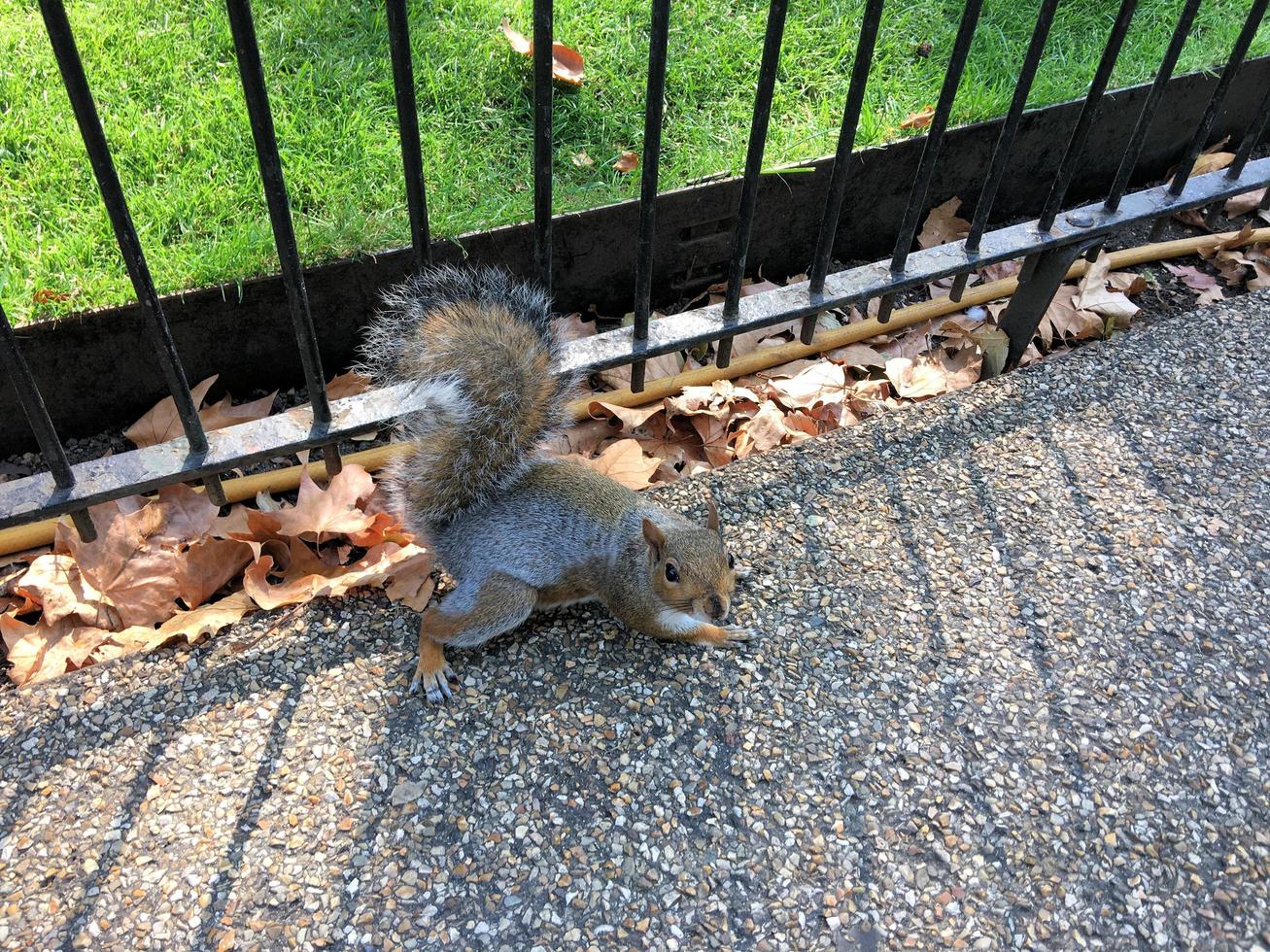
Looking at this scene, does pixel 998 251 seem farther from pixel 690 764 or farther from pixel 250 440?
pixel 250 440

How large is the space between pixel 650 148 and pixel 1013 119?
105 cm

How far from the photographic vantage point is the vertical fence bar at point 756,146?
6.82ft

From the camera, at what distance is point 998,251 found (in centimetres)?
280

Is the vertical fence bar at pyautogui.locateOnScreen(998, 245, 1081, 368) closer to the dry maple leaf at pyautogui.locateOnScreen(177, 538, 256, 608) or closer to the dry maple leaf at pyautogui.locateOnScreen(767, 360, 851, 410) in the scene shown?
the dry maple leaf at pyautogui.locateOnScreen(767, 360, 851, 410)

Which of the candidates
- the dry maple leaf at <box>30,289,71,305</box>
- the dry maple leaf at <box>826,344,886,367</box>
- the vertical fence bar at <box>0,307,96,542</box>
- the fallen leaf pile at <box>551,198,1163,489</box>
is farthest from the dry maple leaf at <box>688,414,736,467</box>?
the dry maple leaf at <box>30,289,71,305</box>

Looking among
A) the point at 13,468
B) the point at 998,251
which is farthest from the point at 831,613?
the point at 13,468

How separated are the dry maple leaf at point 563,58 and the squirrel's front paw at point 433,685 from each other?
218 centimetres

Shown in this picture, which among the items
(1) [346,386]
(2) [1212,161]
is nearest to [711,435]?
(1) [346,386]

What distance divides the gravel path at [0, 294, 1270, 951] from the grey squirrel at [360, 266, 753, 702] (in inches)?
3.8

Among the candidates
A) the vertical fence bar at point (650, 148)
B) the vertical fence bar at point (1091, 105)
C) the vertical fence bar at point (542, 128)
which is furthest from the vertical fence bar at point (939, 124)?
the vertical fence bar at point (542, 128)

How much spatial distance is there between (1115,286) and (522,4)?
235cm

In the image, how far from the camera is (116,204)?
1.79 metres

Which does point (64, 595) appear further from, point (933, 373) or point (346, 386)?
point (933, 373)

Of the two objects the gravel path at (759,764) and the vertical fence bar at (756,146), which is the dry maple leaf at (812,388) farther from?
the gravel path at (759,764)
